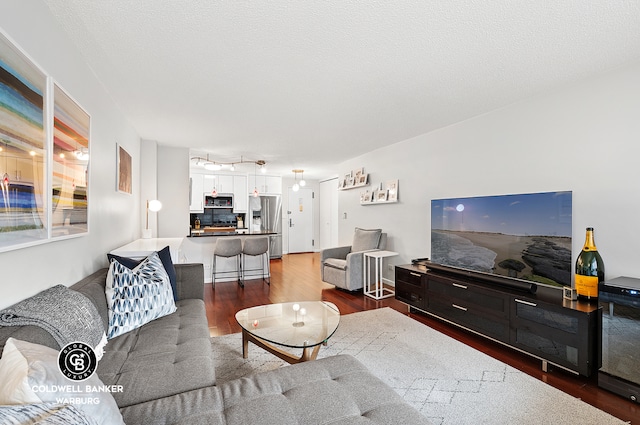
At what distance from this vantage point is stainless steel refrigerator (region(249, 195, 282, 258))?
7.84 m

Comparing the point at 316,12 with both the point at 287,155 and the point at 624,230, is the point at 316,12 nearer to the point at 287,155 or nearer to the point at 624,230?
the point at 624,230

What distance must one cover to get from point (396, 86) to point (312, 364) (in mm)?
2330

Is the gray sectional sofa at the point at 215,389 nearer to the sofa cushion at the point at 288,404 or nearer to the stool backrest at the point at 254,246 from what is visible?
the sofa cushion at the point at 288,404

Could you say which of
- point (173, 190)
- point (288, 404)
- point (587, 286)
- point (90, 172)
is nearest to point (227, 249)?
point (173, 190)

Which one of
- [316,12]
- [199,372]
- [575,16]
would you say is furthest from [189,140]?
[575,16]

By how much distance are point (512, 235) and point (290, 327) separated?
7.46 ft

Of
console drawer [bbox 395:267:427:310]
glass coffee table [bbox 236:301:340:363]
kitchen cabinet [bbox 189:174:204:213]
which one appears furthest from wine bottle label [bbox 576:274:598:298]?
kitchen cabinet [bbox 189:174:204:213]

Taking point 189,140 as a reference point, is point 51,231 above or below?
below

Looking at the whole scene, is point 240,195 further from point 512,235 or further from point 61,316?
point 61,316

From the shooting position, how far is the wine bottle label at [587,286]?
2.25 metres

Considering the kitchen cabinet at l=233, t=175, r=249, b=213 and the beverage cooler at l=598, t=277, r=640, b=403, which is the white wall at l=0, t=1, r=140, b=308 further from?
the kitchen cabinet at l=233, t=175, r=249, b=213

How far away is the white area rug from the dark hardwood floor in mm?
137

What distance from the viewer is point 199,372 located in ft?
4.68

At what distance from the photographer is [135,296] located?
1.99m
